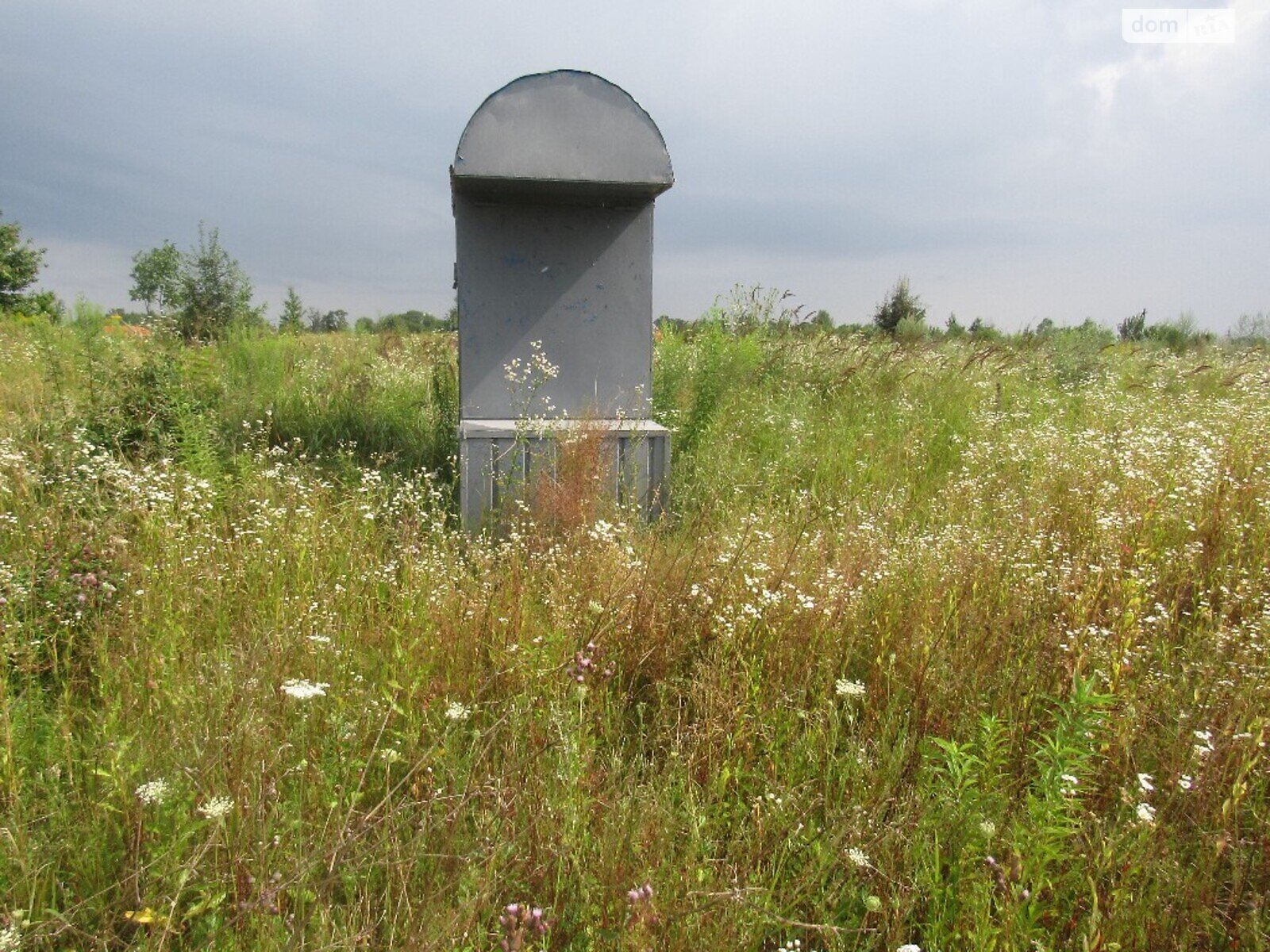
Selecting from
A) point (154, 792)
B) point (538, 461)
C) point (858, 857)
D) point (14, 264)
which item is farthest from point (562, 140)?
point (14, 264)

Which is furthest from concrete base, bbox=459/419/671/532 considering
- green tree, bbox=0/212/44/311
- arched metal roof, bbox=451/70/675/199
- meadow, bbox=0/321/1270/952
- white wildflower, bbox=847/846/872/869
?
green tree, bbox=0/212/44/311

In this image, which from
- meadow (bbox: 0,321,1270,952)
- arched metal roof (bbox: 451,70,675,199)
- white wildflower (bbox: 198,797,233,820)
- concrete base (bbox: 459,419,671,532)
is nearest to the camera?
white wildflower (bbox: 198,797,233,820)

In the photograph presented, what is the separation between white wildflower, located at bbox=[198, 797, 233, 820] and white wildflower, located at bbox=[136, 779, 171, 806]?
119 mm

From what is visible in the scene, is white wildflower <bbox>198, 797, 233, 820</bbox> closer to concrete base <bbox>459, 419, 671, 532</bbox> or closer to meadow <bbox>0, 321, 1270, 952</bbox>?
meadow <bbox>0, 321, 1270, 952</bbox>

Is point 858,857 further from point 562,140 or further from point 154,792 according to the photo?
point 562,140

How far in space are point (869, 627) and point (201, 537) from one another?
294 centimetres

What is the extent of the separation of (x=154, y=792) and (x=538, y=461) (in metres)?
3.04

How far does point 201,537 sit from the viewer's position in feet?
11.7

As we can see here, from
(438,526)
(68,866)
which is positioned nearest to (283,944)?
(68,866)

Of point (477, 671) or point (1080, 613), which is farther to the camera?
point (1080, 613)

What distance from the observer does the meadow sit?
5.58 ft

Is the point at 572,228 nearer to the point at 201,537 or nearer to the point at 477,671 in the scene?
the point at 201,537

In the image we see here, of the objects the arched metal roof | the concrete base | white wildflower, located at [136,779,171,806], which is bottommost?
white wildflower, located at [136,779,171,806]

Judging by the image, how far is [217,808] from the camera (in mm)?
1568
